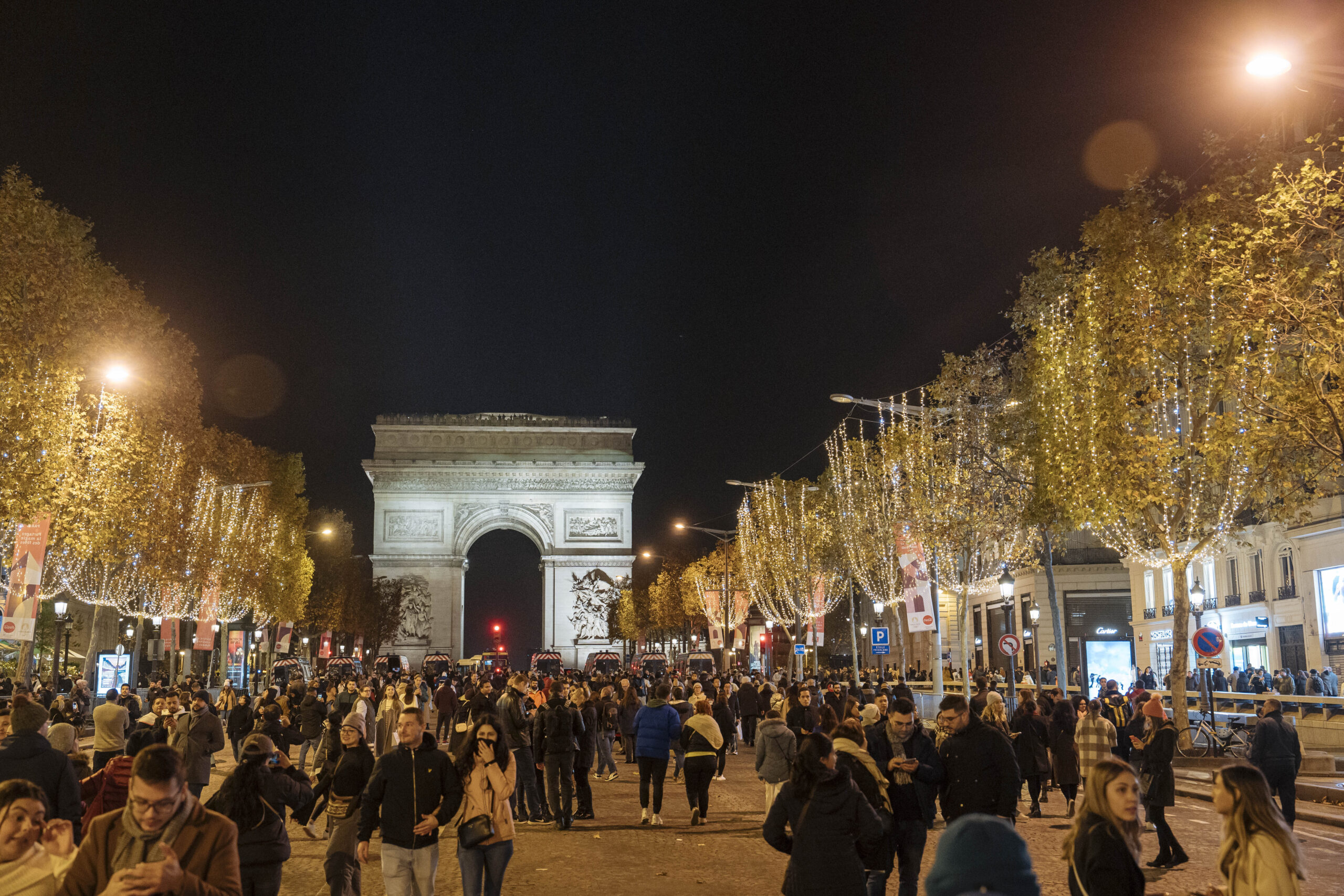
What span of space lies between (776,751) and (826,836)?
6387mm

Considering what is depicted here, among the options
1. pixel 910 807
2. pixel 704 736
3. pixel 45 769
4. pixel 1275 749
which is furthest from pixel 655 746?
pixel 45 769

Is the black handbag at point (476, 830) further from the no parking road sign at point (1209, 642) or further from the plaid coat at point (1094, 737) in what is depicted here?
the no parking road sign at point (1209, 642)

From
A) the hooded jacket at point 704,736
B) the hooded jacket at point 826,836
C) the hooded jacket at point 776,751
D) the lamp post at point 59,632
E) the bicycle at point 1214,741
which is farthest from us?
the lamp post at point 59,632

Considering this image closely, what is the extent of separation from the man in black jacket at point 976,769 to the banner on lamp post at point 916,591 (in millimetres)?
20309

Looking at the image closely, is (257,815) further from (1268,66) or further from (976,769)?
(1268,66)

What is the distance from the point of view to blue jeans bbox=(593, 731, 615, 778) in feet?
75.0

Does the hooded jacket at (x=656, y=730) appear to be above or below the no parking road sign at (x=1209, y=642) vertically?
below

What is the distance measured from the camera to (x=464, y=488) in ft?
260

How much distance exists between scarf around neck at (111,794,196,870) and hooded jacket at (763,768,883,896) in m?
3.05

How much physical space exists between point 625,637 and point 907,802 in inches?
2810

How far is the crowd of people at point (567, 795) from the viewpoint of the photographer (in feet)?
15.8

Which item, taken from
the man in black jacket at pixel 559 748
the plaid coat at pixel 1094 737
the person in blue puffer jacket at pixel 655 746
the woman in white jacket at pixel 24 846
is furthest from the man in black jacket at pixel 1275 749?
the woman in white jacket at pixel 24 846

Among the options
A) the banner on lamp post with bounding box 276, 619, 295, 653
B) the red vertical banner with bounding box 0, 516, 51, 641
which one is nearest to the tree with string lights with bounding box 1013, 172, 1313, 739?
the red vertical banner with bounding box 0, 516, 51, 641

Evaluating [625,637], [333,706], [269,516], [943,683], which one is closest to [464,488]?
[625,637]
